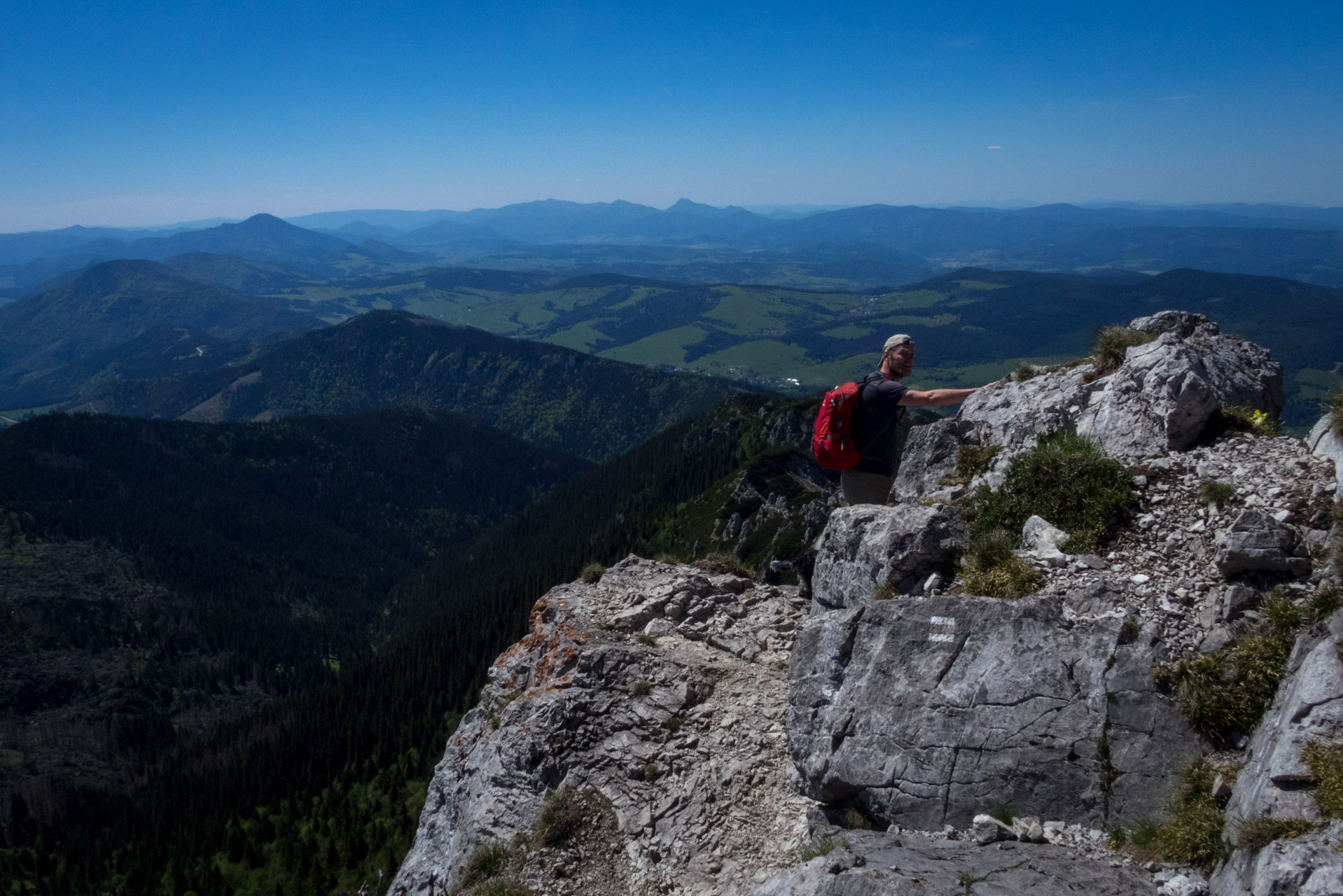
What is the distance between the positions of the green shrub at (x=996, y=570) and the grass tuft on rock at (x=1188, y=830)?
3.20 meters

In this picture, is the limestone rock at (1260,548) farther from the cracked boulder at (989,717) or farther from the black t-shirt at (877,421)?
the black t-shirt at (877,421)

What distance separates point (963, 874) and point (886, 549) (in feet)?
20.5

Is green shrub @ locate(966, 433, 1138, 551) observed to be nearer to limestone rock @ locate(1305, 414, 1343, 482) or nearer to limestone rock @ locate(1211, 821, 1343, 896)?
limestone rock @ locate(1305, 414, 1343, 482)

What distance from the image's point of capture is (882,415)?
14766mm

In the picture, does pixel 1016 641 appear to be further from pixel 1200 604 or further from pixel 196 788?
pixel 196 788

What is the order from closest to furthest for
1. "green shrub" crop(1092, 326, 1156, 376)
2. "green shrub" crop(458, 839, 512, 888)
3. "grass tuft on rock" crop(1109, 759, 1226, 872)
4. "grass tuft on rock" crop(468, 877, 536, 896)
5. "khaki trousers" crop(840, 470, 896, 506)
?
"grass tuft on rock" crop(1109, 759, 1226, 872), "grass tuft on rock" crop(468, 877, 536, 896), "green shrub" crop(458, 839, 512, 888), "green shrub" crop(1092, 326, 1156, 376), "khaki trousers" crop(840, 470, 896, 506)

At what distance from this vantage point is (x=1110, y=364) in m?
15.9

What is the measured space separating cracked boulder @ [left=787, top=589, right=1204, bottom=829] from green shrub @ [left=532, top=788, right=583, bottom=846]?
191 inches

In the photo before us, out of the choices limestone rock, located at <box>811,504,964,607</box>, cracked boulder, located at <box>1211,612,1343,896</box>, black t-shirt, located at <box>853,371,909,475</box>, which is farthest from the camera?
black t-shirt, located at <box>853,371,909,475</box>

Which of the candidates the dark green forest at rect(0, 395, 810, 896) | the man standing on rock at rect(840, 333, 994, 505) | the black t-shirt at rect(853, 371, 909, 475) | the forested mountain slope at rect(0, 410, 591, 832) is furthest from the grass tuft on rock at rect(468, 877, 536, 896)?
the forested mountain slope at rect(0, 410, 591, 832)

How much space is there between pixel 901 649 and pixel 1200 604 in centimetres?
434

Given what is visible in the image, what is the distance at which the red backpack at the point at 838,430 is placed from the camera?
1489 centimetres

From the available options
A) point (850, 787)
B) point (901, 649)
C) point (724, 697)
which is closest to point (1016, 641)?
point (901, 649)

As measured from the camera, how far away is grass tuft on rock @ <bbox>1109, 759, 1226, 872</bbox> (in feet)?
26.9
